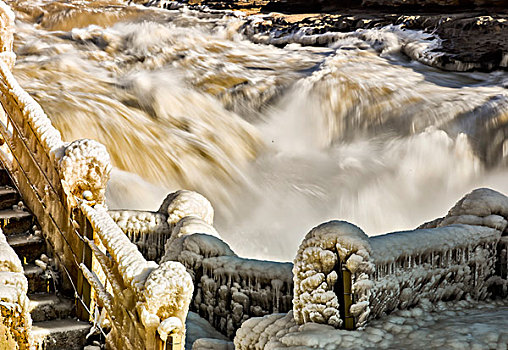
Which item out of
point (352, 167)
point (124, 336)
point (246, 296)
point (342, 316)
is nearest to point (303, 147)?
point (352, 167)

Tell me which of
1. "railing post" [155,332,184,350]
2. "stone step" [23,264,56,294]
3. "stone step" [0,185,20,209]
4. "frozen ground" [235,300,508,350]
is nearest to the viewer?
"railing post" [155,332,184,350]

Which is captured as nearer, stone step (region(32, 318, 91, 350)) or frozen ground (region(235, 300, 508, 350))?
stone step (region(32, 318, 91, 350))

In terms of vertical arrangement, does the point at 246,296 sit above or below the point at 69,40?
Answer: below

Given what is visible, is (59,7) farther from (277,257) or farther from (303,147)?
(277,257)

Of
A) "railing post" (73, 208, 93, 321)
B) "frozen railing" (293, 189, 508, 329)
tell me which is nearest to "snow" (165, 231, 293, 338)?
"frozen railing" (293, 189, 508, 329)

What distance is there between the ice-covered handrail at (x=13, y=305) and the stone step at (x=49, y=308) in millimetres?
1093

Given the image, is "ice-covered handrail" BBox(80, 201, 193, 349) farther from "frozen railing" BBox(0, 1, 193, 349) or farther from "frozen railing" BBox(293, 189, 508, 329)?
"frozen railing" BBox(293, 189, 508, 329)

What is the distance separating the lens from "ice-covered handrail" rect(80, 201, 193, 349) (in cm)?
453

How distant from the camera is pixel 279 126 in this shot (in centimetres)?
1493

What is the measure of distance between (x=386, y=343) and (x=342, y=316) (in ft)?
1.46

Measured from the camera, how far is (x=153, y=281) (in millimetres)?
4562

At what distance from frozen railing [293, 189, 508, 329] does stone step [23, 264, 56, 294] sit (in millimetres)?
2063

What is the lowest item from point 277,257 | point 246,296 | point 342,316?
point 277,257

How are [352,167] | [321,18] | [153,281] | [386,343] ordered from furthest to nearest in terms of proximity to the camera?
1. [321,18]
2. [352,167]
3. [386,343]
4. [153,281]
